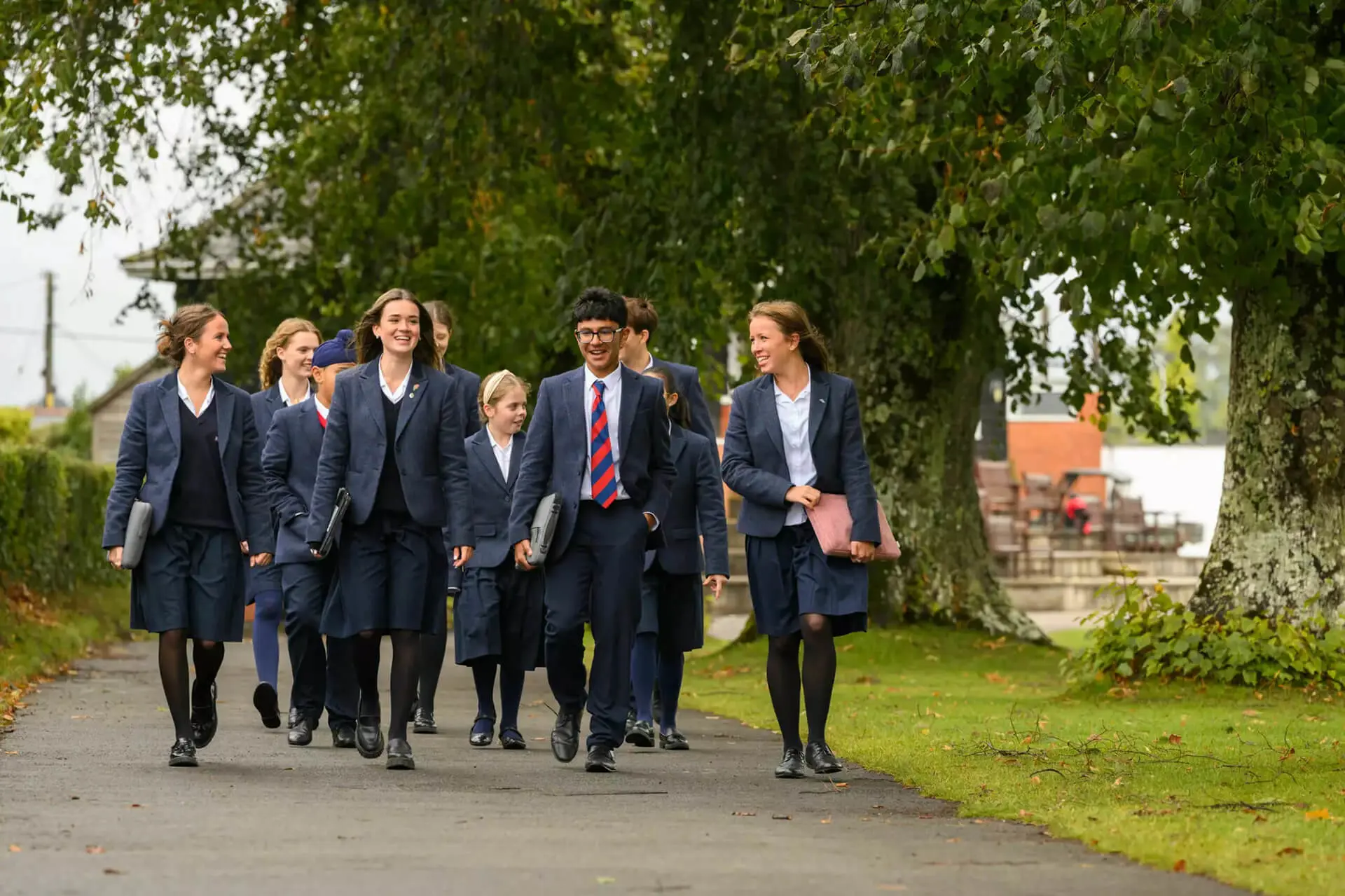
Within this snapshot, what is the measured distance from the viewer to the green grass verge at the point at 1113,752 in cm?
707

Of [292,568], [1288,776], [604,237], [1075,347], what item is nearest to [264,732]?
[292,568]

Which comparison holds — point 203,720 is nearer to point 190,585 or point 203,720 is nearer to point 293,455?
point 190,585

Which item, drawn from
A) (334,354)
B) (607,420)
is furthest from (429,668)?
(607,420)

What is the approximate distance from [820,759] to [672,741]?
1539 mm

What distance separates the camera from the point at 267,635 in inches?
446

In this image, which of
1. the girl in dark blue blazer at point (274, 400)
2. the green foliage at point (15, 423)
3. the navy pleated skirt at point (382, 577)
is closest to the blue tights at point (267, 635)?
the girl in dark blue blazer at point (274, 400)

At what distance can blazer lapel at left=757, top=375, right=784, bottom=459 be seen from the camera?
9.41 m

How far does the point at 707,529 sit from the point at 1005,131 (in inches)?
162

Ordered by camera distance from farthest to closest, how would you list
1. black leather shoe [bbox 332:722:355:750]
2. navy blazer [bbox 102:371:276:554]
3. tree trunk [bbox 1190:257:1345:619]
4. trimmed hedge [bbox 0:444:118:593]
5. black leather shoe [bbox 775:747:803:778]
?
1. trimmed hedge [bbox 0:444:118:593]
2. tree trunk [bbox 1190:257:1345:619]
3. black leather shoe [bbox 332:722:355:750]
4. navy blazer [bbox 102:371:276:554]
5. black leather shoe [bbox 775:747:803:778]

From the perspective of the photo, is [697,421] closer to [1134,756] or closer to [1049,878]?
[1134,756]

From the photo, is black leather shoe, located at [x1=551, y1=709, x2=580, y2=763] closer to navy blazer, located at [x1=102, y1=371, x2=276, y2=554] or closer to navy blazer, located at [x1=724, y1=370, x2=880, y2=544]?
navy blazer, located at [x1=724, y1=370, x2=880, y2=544]

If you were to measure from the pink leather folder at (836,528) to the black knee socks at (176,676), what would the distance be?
2687 millimetres

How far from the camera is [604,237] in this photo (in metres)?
18.8

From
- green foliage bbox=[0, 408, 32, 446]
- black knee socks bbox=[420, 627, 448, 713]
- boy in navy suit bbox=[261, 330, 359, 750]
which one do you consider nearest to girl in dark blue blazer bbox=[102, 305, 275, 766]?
boy in navy suit bbox=[261, 330, 359, 750]
